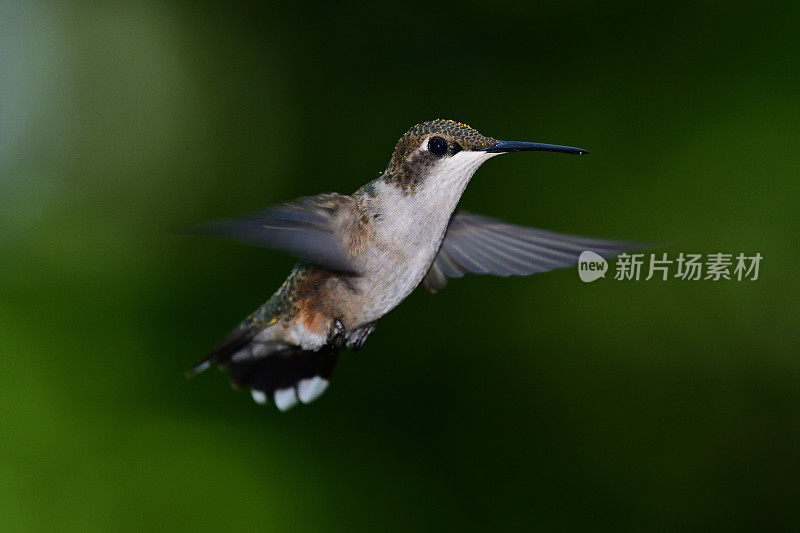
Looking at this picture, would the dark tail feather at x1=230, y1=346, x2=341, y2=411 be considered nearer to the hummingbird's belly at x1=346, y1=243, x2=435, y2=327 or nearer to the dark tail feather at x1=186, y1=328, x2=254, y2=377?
the dark tail feather at x1=186, y1=328, x2=254, y2=377

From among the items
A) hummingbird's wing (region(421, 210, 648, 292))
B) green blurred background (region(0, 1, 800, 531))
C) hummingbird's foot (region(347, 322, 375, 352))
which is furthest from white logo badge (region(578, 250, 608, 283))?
hummingbird's foot (region(347, 322, 375, 352))

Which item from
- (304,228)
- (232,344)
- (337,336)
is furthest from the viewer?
(232,344)

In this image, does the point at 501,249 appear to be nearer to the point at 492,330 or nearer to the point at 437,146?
the point at 437,146

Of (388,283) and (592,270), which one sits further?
(592,270)

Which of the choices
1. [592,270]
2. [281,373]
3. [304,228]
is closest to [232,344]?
[281,373]

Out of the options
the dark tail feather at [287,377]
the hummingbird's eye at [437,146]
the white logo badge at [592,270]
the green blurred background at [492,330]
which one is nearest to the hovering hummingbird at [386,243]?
the hummingbird's eye at [437,146]

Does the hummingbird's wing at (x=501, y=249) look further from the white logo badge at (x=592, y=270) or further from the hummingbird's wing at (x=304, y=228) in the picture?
the white logo badge at (x=592, y=270)
